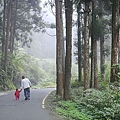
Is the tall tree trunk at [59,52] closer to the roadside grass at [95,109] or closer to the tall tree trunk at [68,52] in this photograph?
the tall tree trunk at [68,52]

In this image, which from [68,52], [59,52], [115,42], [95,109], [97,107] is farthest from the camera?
[59,52]

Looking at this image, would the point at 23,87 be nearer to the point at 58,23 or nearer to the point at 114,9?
the point at 58,23

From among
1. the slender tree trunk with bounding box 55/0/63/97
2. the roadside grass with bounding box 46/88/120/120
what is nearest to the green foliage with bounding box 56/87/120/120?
the roadside grass with bounding box 46/88/120/120

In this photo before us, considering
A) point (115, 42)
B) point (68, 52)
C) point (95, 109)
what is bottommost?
point (95, 109)

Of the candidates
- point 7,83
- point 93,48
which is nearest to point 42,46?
point 7,83

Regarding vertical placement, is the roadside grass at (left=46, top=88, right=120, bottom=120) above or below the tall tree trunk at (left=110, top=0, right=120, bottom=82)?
below

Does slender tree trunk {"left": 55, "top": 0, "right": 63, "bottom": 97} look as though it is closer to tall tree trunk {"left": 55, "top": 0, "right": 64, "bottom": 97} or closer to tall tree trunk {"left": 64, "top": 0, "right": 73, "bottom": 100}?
tall tree trunk {"left": 55, "top": 0, "right": 64, "bottom": 97}

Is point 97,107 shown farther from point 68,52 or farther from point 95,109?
point 68,52

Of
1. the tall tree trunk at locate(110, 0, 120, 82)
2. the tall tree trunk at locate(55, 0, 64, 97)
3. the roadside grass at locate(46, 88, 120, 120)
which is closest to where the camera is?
the roadside grass at locate(46, 88, 120, 120)

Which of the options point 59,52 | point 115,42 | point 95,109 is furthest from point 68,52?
point 95,109

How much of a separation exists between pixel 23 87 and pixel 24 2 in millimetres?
23033

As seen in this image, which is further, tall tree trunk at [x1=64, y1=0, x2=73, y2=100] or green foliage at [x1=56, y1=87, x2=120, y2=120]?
tall tree trunk at [x1=64, y1=0, x2=73, y2=100]

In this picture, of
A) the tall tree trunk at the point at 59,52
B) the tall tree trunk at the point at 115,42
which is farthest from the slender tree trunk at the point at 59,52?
the tall tree trunk at the point at 115,42

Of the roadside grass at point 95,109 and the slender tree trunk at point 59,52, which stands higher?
the slender tree trunk at point 59,52
